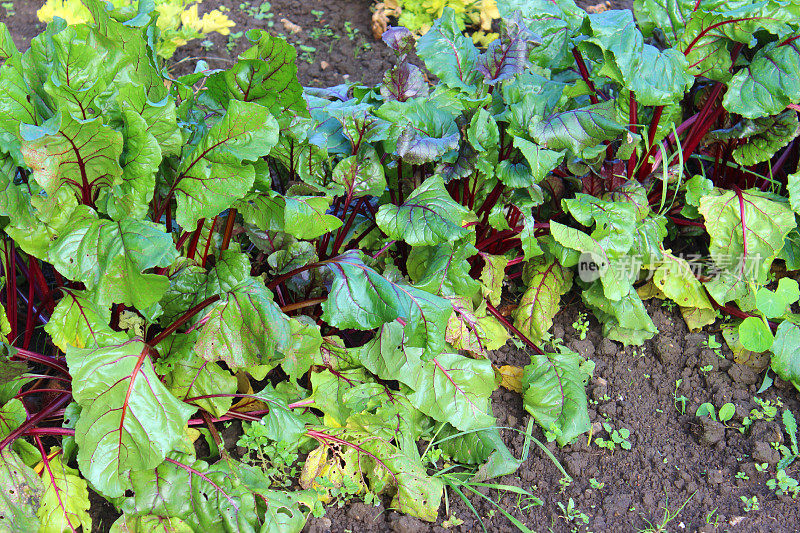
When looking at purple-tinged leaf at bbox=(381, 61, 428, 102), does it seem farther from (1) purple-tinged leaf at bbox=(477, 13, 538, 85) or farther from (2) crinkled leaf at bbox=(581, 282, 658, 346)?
(2) crinkled leaf at bbox=(581, 282, 658, 346)

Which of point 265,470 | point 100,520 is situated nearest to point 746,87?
point 265,470

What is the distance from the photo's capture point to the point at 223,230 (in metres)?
2.30

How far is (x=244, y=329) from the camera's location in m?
1.85

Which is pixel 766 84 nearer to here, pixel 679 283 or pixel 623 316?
pixel 679 283

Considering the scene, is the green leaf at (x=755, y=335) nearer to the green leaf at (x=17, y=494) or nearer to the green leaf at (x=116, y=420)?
A: the green leaf at (x=116, y=420)

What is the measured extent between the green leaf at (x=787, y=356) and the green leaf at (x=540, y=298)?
2.56ft

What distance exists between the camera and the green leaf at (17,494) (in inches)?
68.5

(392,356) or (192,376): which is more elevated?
(192,376)

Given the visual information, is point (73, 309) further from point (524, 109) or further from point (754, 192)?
point (754, 192)

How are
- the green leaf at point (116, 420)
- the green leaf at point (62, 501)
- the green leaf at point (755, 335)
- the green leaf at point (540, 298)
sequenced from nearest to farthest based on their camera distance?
the green leaf at point (116, 420)
the green leaf at point (62, 501)
the green leaf at point (755, 335)
the green leaf at point (540, 298)

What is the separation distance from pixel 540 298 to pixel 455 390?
1.81ft

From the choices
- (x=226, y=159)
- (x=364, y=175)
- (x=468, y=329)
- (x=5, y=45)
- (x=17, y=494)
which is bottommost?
(x=468, y=329)

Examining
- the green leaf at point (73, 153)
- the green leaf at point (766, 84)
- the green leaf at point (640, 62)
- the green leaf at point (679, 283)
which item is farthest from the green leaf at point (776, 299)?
the green leaf at point (73, 153)

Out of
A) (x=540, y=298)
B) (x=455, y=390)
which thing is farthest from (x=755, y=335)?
(x=455, y=390)
